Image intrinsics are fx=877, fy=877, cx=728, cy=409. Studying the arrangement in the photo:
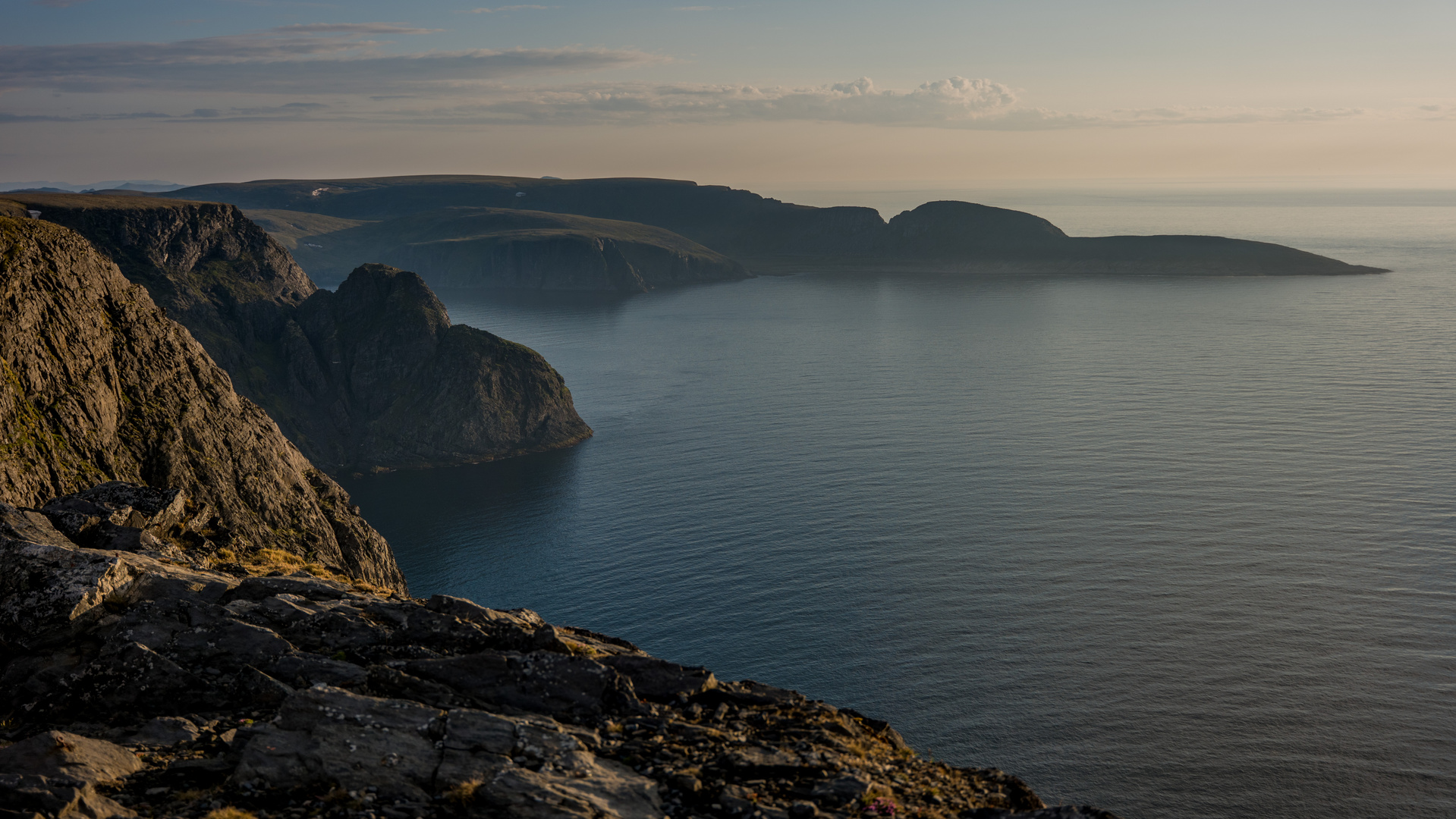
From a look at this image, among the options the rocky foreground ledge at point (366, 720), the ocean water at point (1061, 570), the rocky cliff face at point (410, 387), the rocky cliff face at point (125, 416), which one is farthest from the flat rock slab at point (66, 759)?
the rocky cliff face at point (410, 387)

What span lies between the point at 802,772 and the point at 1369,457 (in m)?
139

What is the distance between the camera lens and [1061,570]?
3760 inches

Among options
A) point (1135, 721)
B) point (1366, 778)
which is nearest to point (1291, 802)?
point (1366, 778)

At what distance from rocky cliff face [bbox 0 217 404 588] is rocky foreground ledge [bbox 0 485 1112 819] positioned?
58.1 ft

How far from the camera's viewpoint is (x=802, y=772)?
24.1 meters

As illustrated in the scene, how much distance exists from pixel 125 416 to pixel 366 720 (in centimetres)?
5289

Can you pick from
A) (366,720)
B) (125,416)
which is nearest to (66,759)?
(366,720)

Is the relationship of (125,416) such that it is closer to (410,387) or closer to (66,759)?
(66,759)

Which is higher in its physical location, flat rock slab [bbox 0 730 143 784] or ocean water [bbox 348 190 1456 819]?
flat rock slab [bbox 0 730 143 784]

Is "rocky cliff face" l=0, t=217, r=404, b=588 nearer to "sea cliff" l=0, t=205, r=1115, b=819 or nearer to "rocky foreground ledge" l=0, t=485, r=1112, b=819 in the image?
"sea cliff" l=0, t=205, r=1115, b=819

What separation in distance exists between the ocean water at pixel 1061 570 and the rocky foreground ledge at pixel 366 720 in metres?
41.6

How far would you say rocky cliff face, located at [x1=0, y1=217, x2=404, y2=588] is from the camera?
52188 millimetres

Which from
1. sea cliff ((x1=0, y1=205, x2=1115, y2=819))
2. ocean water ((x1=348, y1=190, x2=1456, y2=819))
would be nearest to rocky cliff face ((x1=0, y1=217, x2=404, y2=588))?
sea cliff ((x1=0, y1=205, x2=1115, y2=819))

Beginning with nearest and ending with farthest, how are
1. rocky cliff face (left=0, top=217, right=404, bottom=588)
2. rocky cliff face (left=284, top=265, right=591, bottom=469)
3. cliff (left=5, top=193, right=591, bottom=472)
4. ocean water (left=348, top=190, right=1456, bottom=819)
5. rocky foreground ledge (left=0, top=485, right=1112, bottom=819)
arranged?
rocky foreground ledge (left=0, top=485, right=1112, bottom=819), rocky cliff face (left=0, top=217, right=404, bottom=588), ocean water (left=348, top=190, right=1456, bottom=819), rocky cliff face (left=284, top=265, right=591, bottom=469), cliff (left=5, top=193, right=591, bottom=472)
